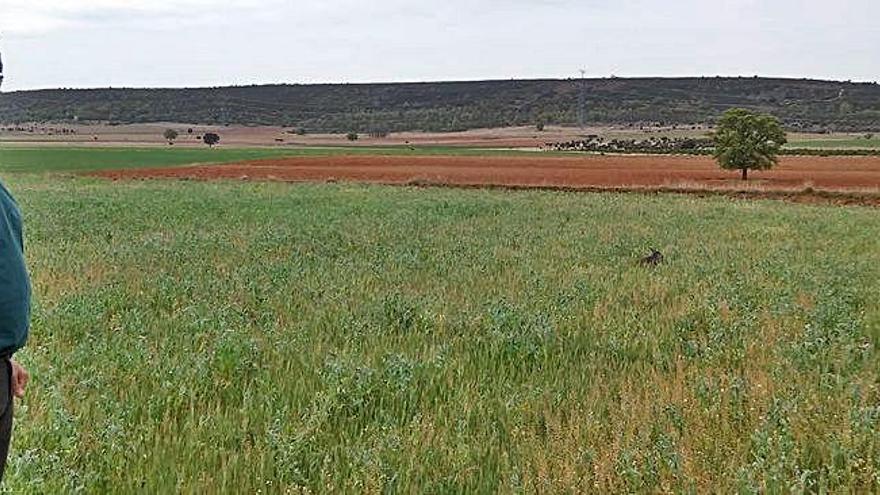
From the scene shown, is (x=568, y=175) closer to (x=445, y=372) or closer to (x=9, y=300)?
(x=445, y=372)

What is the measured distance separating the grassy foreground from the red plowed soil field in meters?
34.6

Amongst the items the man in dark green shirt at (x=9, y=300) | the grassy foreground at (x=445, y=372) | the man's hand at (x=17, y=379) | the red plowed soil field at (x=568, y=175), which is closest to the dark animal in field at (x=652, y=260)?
the grassy foreground at (x=445, y=372)

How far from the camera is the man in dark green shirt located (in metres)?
3.11

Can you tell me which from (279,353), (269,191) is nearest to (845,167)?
(269,191)

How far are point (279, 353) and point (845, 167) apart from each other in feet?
235

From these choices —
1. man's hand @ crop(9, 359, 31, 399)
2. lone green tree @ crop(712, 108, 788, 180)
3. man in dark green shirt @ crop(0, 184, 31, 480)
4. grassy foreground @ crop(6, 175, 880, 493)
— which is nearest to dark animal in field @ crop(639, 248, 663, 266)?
grassy foreground @ crop(6, 175, 880, 493)

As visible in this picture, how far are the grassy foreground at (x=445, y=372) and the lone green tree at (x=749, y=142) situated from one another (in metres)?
40.0

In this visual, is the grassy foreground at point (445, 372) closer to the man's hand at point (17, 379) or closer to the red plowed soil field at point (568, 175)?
the man's hand at point (17, 379)

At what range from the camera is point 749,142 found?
5641cm

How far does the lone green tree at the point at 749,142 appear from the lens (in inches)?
2224

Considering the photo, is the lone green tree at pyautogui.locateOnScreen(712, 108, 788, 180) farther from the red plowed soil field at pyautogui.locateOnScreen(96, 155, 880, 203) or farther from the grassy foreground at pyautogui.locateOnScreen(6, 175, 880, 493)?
the grassy foreground at pyautogui.locateOnScreen(6, 175, 880, 493)

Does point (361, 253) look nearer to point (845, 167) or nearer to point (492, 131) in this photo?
point (845, 167)

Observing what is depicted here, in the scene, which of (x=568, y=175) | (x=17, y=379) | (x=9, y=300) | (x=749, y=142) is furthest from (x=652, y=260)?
(x=568, y=175)

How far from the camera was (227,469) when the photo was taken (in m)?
5.42
